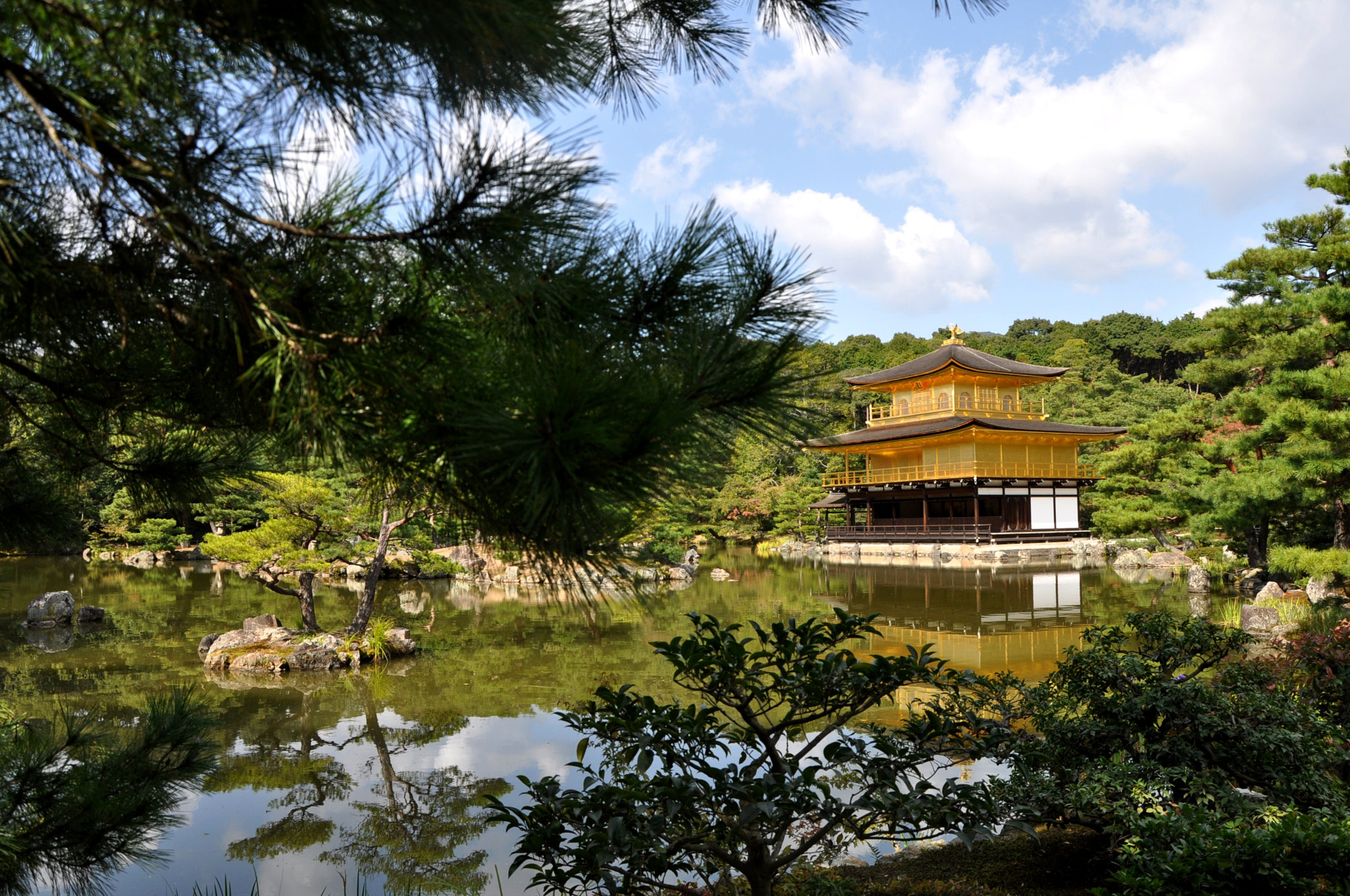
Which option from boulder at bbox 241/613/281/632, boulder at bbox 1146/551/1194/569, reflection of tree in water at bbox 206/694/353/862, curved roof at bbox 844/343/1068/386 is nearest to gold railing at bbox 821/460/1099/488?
curved roof at bbox 844/343/1068/386

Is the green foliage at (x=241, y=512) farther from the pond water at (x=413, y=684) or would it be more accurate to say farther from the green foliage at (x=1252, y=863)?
the green foliage at (x=1252, y=863)

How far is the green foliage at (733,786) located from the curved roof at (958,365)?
1950cm

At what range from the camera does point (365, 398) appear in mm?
1118

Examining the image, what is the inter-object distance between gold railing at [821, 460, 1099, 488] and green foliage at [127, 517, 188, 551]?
1597cm

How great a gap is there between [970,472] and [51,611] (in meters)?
17.2

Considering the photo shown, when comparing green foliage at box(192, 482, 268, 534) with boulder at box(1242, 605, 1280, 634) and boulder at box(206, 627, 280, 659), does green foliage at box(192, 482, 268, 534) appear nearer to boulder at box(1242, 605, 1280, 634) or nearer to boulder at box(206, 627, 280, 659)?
boulder at box(206, 627, 280, 659)

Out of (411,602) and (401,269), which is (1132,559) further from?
(401,269)

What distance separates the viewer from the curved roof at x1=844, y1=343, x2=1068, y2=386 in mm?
21453

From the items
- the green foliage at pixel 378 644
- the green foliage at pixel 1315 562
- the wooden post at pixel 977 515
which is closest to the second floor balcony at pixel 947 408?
the wooden post at pixel 977 515

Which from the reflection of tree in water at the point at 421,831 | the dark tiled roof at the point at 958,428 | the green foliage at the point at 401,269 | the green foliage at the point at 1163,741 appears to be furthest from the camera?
the dark tiled roof at the point at 958,428

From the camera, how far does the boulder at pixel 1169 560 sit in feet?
52.1

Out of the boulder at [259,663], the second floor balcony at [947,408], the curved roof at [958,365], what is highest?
the curved roof at [958,365]

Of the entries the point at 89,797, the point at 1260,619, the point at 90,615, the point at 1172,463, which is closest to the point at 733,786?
the point at 89,797

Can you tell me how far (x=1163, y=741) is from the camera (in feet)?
8.63
